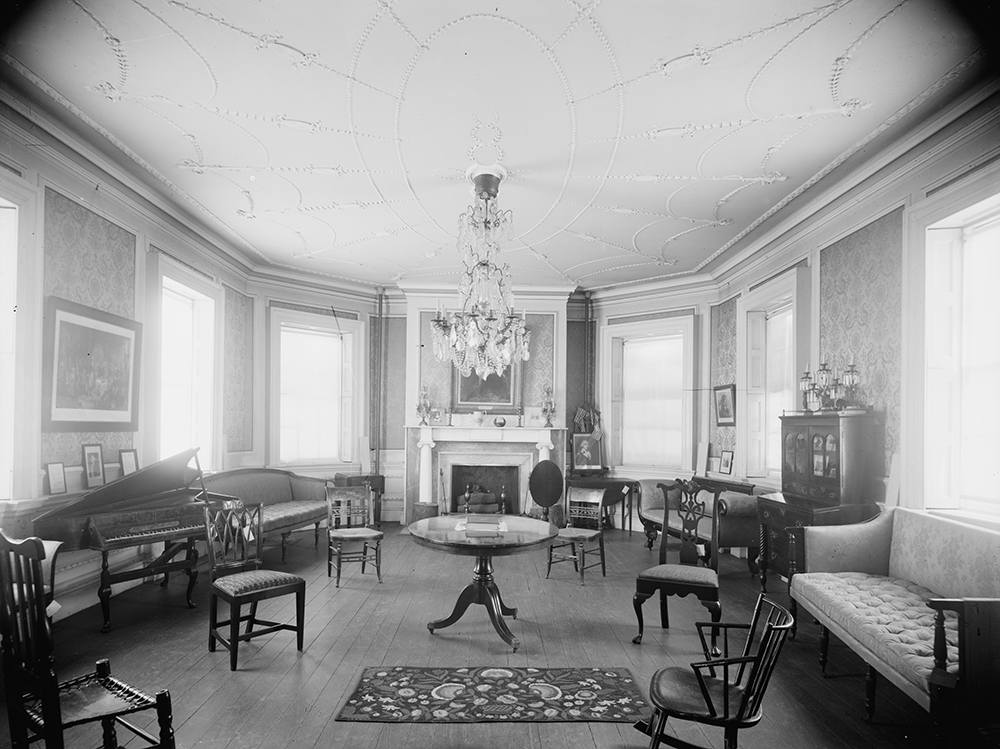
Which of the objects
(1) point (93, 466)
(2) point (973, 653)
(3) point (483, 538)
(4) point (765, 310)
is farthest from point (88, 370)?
(4) point (765, 310)

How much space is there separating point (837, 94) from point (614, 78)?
1361 mm

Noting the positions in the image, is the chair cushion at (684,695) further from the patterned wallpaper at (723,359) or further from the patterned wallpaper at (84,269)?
the patterned wallpaper at (723,359)

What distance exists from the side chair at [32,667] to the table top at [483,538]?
2.21m

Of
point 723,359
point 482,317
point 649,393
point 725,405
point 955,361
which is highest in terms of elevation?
point 482,317

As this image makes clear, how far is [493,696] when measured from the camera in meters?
3.45

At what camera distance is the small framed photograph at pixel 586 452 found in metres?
9.16

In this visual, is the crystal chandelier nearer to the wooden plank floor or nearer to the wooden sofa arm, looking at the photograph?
the wooden plank floor

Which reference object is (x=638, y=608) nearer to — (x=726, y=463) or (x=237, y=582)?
(x=237, y=582)

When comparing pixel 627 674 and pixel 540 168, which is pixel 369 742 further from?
pixel 540 168

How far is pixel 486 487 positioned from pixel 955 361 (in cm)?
625

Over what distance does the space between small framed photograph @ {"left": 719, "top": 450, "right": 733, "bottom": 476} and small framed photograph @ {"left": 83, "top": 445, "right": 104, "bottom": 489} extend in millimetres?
6507

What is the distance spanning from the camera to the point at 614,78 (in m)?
3.59

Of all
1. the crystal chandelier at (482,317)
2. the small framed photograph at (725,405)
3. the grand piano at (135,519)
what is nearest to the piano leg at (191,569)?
the grand piano at (135,519)

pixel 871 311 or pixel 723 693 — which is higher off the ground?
pixel 871 311
